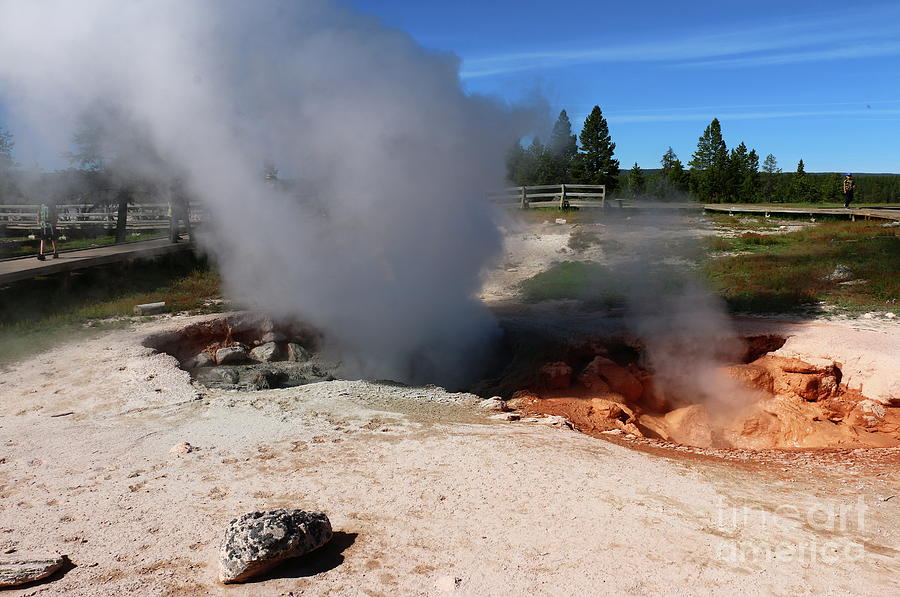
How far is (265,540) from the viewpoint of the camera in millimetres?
3533

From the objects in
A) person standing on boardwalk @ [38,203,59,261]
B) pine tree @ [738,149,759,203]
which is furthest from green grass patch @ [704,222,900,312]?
pine tree @ [738,149,759,203]

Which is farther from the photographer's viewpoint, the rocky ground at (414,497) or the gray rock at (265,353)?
the gray rock at (265,353)

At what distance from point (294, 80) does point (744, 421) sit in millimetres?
6670

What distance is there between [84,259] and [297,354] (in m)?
6.64

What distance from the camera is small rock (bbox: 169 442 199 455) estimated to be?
17.6 feet

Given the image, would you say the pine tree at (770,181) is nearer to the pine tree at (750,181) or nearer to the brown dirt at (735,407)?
the pine tree at (750,181)

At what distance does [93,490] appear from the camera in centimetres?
469

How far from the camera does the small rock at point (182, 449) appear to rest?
17.6 feet

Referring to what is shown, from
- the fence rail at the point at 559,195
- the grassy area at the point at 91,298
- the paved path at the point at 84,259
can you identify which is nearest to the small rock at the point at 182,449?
the grassy area at the point at 91,298

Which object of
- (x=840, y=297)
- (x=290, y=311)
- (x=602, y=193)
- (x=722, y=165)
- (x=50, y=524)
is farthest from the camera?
(x=722, y=165)

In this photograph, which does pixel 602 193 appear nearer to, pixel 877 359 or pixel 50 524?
pixel 877 359

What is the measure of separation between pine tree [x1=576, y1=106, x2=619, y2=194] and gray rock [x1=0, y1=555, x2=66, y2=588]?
3536 centimetres

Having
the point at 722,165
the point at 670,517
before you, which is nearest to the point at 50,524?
the point at 670,517

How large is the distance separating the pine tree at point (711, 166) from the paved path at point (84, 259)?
32916 mm
